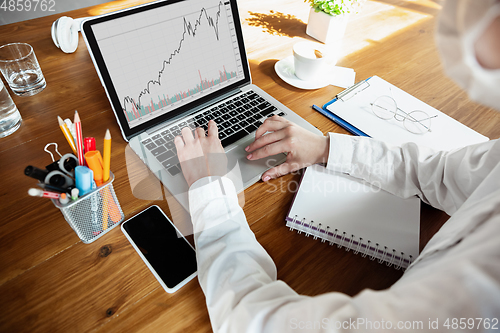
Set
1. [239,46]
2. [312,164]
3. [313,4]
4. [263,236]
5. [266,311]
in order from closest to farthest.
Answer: [266,311]
[263,236]
[312,164]
[239,46]
[313,4]

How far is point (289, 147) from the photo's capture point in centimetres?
66

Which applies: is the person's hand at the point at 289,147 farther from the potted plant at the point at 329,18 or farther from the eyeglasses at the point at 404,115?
the potted plant at the point at 329,18

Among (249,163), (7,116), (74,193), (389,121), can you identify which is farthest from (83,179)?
(389,121)

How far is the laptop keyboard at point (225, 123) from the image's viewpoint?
2.21 ft

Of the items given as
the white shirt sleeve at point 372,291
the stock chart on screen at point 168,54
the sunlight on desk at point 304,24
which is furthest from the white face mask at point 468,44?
the sunlight on desk at point 304,24

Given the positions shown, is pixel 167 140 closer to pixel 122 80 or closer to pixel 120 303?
pixel 122 80

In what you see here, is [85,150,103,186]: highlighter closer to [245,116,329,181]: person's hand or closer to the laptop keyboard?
the laptop keyboard

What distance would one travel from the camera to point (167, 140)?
0.70 meters

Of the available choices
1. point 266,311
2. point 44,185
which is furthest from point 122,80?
point 266,311

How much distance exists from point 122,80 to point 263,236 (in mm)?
457

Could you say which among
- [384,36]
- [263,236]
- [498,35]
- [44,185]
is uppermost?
[498,35]

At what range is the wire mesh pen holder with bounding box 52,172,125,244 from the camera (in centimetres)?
47

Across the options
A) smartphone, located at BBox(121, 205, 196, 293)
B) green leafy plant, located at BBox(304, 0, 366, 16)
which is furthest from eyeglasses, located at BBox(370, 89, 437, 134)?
smartphone, located at BBox(121, 205, 196, 293)

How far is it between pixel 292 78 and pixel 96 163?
0.66 meters
